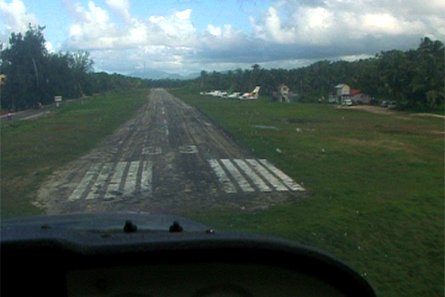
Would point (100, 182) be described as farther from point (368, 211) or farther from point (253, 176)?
point (368, 211)

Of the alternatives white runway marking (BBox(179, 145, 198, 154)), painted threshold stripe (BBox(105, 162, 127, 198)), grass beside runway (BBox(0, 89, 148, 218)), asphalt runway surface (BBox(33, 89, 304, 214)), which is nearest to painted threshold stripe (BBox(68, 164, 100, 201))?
asphalt runway surface (BBox(33, 89, 304, 214))

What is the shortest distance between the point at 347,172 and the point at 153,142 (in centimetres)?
993

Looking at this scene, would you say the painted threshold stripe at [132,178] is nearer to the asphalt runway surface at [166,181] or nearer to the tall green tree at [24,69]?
the asphalt runway surface at [166,181]

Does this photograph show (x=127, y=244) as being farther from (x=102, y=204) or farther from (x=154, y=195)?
(x=154, y=195)

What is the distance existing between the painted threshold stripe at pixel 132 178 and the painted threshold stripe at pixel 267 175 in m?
3.09

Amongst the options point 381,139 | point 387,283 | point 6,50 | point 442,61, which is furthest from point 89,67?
point 387,283

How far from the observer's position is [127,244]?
1.74m

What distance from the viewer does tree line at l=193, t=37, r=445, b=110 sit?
59.5 m

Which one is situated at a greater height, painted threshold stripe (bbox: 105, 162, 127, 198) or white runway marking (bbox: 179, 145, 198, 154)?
painted threshold stripe (bbox: 105, 162, 127, 198)

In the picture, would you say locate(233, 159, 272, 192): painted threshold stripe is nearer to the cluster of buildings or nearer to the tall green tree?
the tall green tree

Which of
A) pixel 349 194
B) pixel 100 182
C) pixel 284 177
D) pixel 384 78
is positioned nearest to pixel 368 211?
pixel 349 194

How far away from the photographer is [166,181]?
54.3 ft

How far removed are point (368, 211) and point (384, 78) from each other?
58493 mm

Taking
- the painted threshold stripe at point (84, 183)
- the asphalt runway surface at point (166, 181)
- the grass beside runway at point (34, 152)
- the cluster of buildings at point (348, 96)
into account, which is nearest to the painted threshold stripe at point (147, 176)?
the asphalt runway surface at point (166, 181)
